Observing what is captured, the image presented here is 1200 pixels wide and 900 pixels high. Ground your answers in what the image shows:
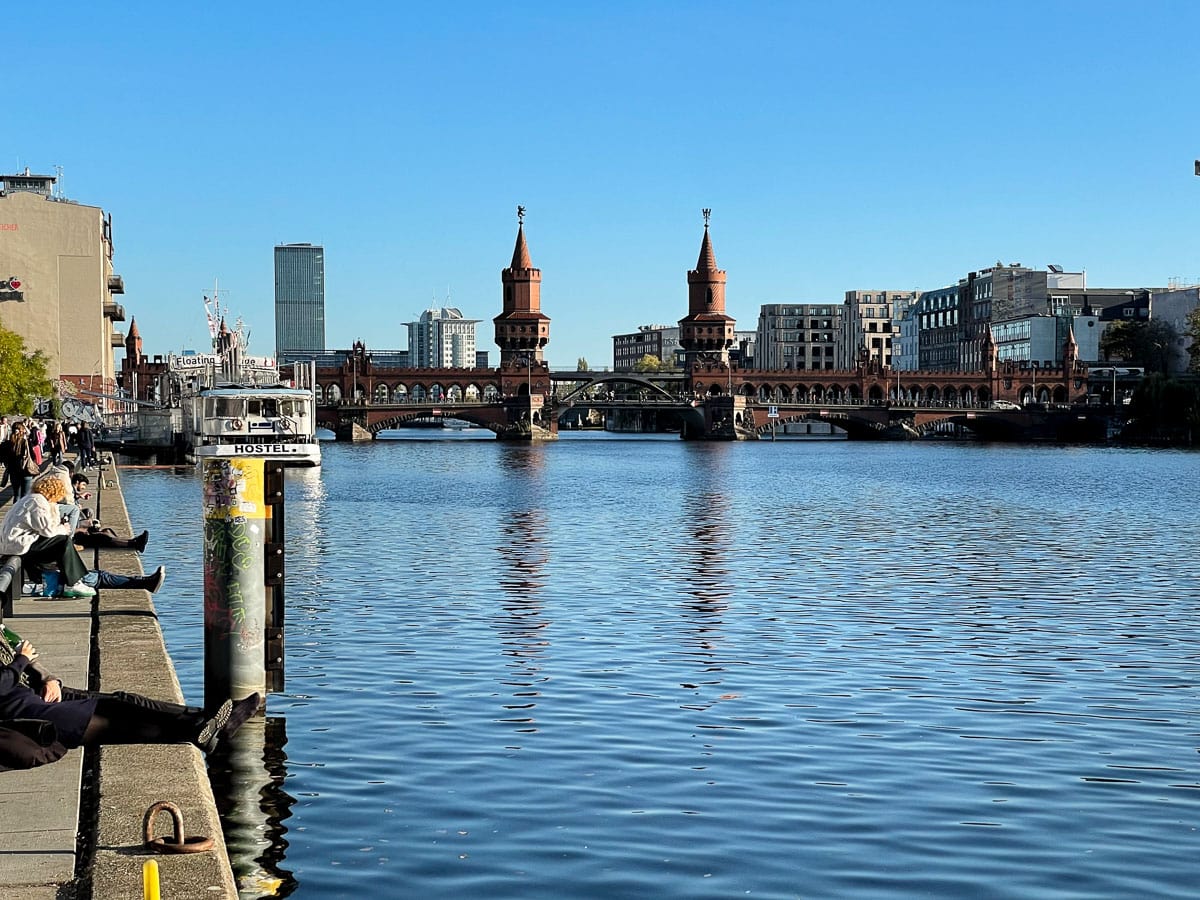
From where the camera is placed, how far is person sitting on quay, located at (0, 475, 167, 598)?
18.4 metres

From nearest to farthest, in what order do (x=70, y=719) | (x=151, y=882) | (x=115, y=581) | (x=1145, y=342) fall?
(x=151, y=882) < (x=70, y=719) < (x=115, y=581) < (x=1145, y=342)

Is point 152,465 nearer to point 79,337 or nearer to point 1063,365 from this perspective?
point 79,337

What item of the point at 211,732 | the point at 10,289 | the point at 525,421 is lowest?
the point at 211,732

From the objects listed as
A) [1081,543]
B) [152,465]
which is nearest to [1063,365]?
[152,465]

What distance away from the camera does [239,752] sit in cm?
1502

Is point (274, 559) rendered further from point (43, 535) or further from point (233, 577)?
point (43, 535)

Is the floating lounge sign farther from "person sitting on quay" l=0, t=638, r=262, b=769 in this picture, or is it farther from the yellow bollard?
the yellow bollard

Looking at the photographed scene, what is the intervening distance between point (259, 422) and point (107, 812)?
251ft

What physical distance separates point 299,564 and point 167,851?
24.9 meters

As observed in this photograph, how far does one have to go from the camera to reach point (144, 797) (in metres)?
10.6

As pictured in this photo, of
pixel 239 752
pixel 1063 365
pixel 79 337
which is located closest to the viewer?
pixel 239 752

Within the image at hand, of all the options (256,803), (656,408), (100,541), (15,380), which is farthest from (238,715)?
(656,408)

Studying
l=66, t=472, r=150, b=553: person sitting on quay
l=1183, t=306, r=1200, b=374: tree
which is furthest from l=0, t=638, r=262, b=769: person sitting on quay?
l=1183, t=306, r=1200, b=374: tree

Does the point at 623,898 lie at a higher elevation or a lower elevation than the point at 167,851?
lower
